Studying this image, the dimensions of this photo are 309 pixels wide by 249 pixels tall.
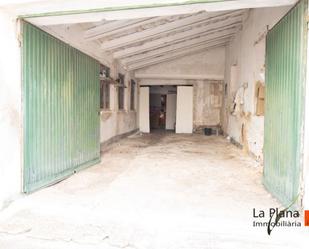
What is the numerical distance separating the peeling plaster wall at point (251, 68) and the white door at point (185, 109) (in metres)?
2.93

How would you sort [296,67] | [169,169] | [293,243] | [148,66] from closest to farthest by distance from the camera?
[293,243] → [296,67] → [169,169] → [148,66]

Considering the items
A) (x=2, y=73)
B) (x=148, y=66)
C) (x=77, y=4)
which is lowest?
(x=2, y=73)

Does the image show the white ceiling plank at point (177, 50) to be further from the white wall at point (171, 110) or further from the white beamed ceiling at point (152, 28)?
the white wall at point (171, 110)

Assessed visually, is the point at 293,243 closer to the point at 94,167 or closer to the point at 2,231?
the point at 2,231

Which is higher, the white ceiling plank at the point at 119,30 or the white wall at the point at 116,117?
the white ceiling plank at the point at 119,30

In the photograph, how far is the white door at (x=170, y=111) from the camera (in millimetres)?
13312

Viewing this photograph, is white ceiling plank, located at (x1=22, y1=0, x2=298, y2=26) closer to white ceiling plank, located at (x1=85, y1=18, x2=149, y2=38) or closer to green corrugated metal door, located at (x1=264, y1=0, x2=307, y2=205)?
green corrugated metal door, located at (x1=264, y1=0, x2=307, y2=205)

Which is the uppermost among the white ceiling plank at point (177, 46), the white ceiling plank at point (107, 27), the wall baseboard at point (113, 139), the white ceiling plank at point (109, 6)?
the white ceiling plank at point (177, 46)

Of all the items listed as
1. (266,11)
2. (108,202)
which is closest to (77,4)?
(108,202)

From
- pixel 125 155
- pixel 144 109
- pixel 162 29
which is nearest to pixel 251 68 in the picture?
pixel 162 29

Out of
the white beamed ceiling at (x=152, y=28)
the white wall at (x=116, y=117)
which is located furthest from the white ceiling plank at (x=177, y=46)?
the white wall at (x=116, y=117)

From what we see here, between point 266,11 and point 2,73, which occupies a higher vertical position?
point 266,11

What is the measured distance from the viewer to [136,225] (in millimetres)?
2387

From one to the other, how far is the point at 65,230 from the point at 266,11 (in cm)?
494
